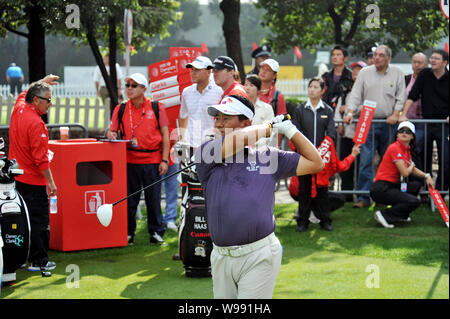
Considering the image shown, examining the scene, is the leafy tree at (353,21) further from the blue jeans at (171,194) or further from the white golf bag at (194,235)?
the white golf bag at (194,235)

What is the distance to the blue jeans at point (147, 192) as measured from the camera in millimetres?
9242

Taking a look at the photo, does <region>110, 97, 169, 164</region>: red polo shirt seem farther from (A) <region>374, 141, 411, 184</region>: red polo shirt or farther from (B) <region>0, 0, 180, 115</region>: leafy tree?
(A) <region>374, 141, 411, 184</region>: red polo shirt

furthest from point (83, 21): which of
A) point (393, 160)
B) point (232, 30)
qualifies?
point (393, 160)

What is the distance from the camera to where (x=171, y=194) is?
405 inches

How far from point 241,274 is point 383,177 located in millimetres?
6081

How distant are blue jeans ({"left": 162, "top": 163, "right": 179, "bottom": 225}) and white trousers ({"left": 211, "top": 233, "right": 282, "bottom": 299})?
17.8 ft

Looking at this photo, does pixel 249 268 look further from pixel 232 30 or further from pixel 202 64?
pixel 232 30

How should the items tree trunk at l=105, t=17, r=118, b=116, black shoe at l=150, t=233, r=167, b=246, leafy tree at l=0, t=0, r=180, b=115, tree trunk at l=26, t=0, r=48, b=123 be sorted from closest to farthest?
1. black shoe at l=150, t=233, r=167, b=246
2. leafy tree at l=0, t=0, r=180, b=115
3. tree trunk at l=26, t=0, r=48, b=123
4. tree trunk at l=105, t=17, r=118, b=116

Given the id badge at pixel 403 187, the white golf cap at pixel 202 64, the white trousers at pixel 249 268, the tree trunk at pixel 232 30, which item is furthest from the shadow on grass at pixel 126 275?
the tree trunk at pixel 232 30

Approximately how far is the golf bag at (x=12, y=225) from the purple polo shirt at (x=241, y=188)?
2.97 meters

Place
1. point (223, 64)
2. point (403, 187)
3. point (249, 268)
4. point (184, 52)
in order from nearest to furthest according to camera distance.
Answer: point (249, 268) → point (223, 64) → point (184, 52) → point (403, 187)

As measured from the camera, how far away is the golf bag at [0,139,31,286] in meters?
7.32

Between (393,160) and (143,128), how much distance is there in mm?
3333

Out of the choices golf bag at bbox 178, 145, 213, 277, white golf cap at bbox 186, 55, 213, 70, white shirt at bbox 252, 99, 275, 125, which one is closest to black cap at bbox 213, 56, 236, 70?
white golf cap at bbox 186, 55, 213, 70
